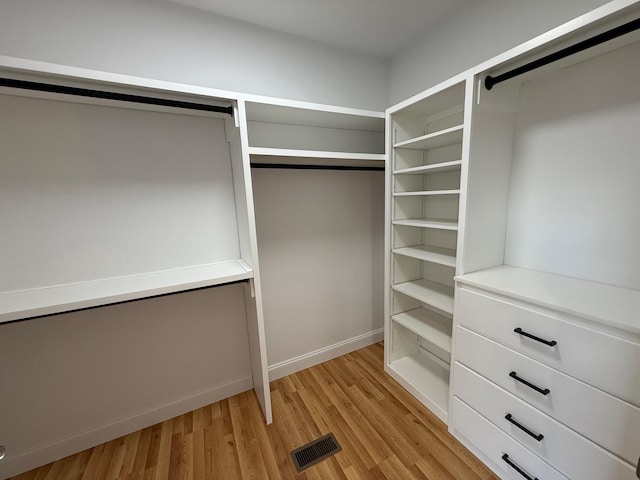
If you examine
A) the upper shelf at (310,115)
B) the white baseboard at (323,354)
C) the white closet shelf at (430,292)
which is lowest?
the white baseboard at (323,354)

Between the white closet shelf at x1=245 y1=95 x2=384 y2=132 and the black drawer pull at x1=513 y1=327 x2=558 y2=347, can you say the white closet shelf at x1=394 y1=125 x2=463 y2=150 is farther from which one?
the black drawer pull at x1=513 y1=327 x2=558 y2=347

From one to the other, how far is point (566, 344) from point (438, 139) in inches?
48.7

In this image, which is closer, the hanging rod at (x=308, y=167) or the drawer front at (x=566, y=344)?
the drawer front at (x=566, y=344)

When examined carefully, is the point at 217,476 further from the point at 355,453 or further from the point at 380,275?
the point at 380,275

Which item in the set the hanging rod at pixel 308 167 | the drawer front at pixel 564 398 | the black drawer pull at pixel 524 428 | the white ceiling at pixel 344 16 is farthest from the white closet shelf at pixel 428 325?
the white ceiling at pixel 344 16

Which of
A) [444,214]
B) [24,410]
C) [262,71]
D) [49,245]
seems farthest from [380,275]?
[24,410]

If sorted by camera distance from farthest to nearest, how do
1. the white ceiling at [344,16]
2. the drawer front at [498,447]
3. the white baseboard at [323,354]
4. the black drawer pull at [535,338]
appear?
Result: the white baseboard at [323,354]
the white ceiling at [344,16]
the drawer front at [498,447]
the black drawer pull at [535,338]

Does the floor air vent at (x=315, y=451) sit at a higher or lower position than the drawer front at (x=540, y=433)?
lower

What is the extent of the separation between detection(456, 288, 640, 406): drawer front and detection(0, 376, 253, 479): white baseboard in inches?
69.3

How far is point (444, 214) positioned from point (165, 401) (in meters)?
2.43

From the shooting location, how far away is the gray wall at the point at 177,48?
4.00ft

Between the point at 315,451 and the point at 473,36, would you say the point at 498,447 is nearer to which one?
the point at 315,451

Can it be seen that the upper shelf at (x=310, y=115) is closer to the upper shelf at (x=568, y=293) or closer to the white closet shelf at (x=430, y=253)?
the white closet shelf at (x=430, y=253)

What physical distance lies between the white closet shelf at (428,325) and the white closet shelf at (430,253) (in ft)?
1.76
